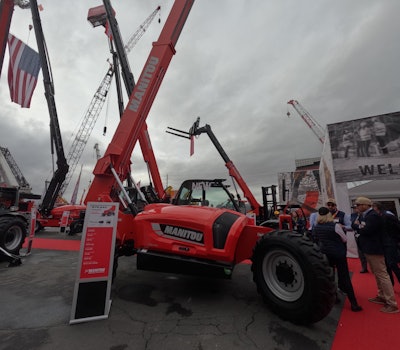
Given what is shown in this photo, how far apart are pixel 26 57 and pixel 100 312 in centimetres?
963

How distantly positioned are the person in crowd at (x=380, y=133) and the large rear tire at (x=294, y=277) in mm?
6614

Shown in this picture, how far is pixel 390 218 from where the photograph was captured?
415 cm

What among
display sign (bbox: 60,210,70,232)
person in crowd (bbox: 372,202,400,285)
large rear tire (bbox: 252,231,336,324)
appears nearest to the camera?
large rear tire (bbox: 252,231,336,324)

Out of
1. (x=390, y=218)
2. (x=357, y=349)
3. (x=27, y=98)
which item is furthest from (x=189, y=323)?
(x=27, y=98)

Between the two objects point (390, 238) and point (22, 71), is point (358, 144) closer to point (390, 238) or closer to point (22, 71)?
point (390, 238)

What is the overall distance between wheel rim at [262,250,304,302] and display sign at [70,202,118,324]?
2262 millimetres

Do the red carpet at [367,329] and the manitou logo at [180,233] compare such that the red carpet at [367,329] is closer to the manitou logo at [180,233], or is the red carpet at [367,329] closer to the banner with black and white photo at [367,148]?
the manitou logo at [180,233]

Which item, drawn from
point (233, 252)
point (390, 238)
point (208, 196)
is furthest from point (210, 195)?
point (390, 238)

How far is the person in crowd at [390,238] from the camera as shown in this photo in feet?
13.0

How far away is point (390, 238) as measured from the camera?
13.4 ft

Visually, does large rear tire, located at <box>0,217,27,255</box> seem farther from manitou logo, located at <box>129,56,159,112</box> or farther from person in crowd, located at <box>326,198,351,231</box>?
person in crowd, located at <box>326,198,351,231</box>

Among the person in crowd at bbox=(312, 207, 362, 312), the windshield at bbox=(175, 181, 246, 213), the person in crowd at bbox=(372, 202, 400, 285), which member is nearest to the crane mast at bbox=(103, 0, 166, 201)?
the windshield at bbox=(175, 181, 246, 213)

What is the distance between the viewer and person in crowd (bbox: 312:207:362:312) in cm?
341

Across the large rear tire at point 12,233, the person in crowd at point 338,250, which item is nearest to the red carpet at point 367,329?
the person in crowd at point 338,250
